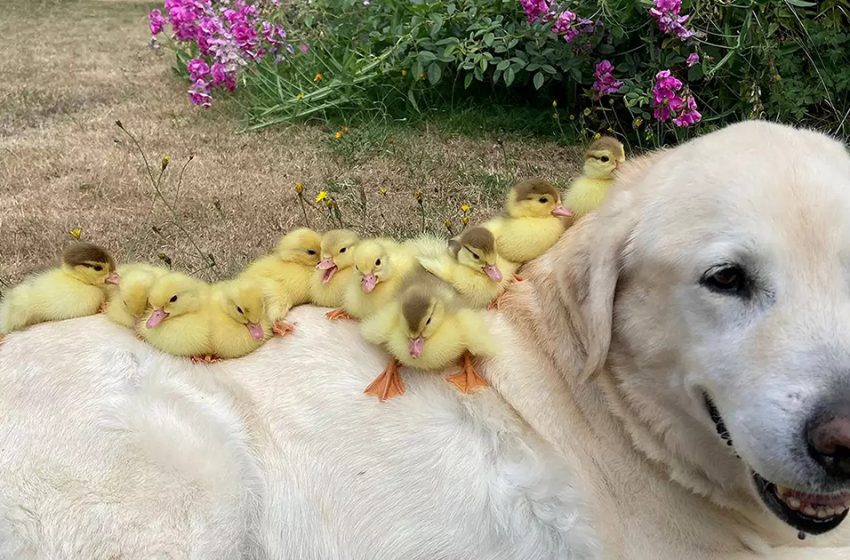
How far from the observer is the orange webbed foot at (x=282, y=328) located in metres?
2.83

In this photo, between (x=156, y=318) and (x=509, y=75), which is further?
(x=509, y=75)

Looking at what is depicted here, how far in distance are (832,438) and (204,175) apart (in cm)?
532

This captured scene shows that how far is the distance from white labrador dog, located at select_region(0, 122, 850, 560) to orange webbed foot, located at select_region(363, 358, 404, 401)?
0.04m

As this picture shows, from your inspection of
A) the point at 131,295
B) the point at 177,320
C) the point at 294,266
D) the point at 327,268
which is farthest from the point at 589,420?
the point at 131,295

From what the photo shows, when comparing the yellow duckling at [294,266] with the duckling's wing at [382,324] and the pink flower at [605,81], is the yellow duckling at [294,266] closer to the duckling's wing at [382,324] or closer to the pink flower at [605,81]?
the duckling's wing at [382,324]

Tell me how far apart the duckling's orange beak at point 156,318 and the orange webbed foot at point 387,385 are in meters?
0.76

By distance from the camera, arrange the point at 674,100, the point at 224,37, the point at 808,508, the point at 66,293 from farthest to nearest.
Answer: the point at 224,37, the point at 674,100, the point at 66,293, the point at 808,508

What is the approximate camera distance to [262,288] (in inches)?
113

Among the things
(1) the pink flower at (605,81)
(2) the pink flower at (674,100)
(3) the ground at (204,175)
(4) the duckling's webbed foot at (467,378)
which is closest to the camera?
(4) the duckling's webbed foot at (467,378)

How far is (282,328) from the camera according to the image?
284cm

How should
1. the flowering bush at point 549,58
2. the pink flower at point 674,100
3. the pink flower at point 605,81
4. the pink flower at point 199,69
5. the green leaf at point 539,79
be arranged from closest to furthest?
the pink flower at point 674,100 → the flowering bush at point 549,58 → the pink flower at point 605,81 → the green leaf at point 539,79 → the pink flower at point 199,69

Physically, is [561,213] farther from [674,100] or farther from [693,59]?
[693,59]

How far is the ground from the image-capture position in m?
5.14

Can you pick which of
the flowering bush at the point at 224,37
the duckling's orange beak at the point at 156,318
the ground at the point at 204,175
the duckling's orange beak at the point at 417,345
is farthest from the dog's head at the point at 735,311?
the flowering bush at the point at 224,37
